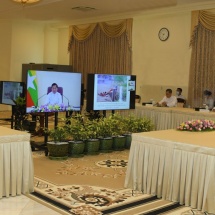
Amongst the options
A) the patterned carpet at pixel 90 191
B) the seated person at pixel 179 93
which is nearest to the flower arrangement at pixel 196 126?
the patterned carpet at pixel 90 191

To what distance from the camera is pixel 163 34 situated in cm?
1223

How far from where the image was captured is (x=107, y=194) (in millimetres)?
4965

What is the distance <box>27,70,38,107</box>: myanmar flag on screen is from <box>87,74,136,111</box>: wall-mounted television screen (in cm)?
125

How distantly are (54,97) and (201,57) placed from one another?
5.61m

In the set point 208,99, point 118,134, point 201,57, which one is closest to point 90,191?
point 118,134

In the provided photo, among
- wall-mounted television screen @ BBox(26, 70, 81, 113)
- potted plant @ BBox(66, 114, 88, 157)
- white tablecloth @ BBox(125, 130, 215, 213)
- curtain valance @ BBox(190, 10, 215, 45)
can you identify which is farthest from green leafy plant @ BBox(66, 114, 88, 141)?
curtain valance @ BBox(190, 10, 215, 45)

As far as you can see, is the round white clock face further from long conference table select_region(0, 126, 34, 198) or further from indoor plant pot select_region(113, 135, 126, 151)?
long conference table select_region(0, 126, 34, 198)

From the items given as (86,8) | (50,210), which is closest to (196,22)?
(86,8)

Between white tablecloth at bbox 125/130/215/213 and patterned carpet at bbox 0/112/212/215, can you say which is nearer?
white tablecloth at bbox 125/130/215/213

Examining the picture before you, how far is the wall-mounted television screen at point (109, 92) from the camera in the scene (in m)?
7.68

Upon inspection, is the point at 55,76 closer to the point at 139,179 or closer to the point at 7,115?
the point at 139,179

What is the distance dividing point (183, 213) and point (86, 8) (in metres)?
8.85

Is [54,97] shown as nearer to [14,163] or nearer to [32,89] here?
[32,89]

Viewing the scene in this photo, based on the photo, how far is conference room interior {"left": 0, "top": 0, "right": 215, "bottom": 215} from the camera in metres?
10.8
